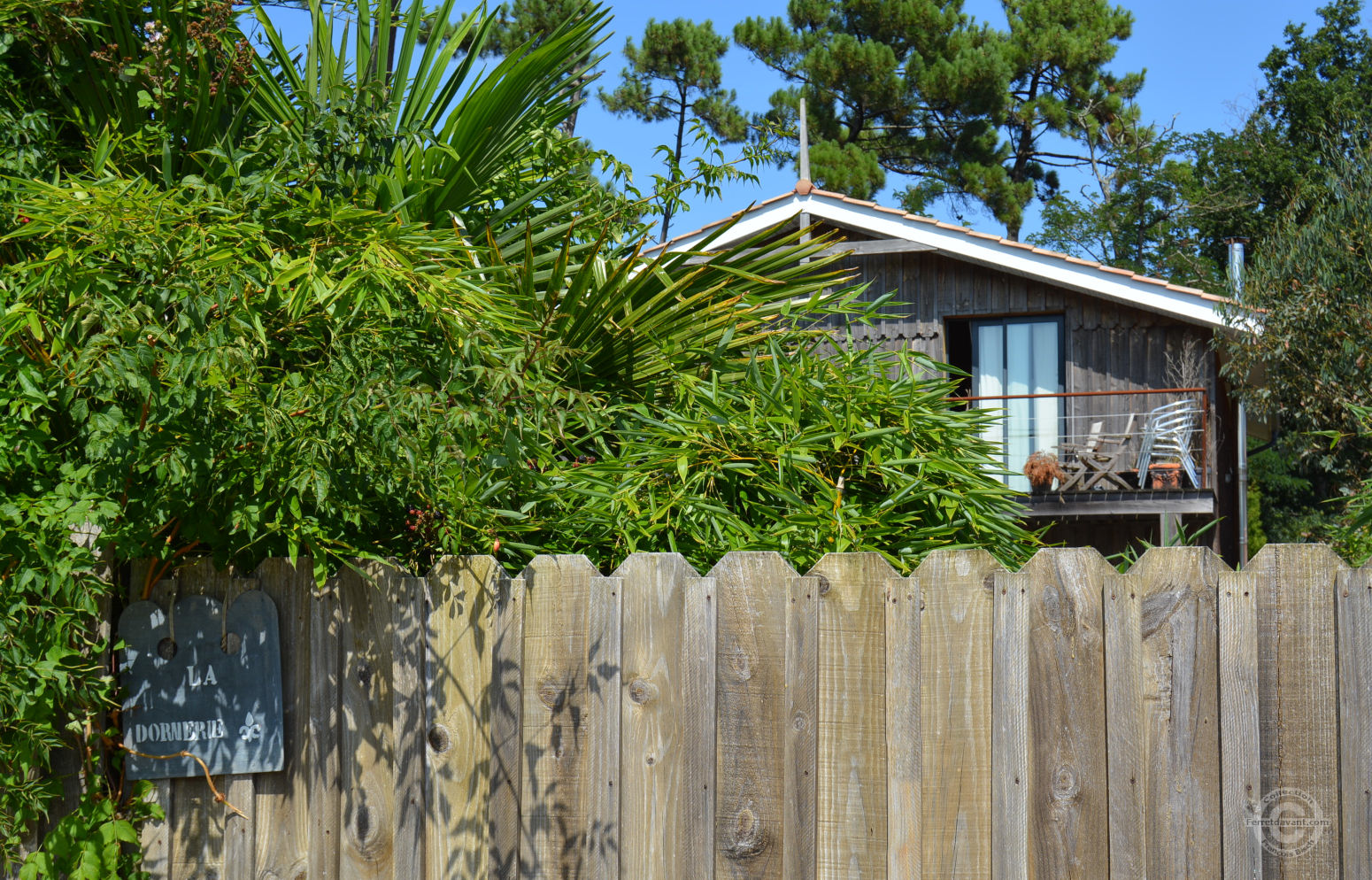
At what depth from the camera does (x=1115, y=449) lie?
44.0 ft

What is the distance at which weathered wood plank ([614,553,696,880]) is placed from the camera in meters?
2.99

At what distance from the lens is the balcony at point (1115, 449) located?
489 inches

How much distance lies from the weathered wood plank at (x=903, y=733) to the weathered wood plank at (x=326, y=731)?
1527 millimetres

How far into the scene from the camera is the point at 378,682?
10.4 ft

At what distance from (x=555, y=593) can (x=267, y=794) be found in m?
1.01

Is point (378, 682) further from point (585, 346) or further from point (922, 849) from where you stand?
point (922, 849)

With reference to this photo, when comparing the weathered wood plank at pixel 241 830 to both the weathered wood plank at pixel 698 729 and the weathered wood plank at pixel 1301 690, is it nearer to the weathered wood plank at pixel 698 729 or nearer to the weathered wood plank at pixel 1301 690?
the weathered wood plank at pixel 698 729

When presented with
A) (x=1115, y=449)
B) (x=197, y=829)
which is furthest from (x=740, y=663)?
(x=1115, y=449)

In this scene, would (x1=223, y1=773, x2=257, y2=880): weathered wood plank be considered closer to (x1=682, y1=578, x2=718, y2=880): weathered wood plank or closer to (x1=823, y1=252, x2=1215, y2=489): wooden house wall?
(x1=682, y1=578, x2=718, y2=880): weathered wood plank

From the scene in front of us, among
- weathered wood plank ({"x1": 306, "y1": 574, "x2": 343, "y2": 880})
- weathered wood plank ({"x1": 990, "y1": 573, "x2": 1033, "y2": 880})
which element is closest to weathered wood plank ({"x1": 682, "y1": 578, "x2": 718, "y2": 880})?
weathered wood plank ({"x1": 990, "y1": 573, "x2": 1033, "y2": 880})

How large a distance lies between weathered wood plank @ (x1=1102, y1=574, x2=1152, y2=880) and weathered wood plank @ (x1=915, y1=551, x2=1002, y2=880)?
30cm

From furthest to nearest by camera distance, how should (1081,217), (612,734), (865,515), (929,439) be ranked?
(1081,217) → (929,439) → (865,515) → (612,734)

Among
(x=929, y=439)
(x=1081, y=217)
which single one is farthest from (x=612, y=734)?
(x=1081, y=217)

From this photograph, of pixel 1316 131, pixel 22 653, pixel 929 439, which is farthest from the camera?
pixel 1316 131
